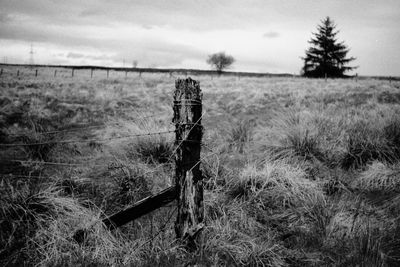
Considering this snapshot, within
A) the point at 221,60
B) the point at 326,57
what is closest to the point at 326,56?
the point at 326,57

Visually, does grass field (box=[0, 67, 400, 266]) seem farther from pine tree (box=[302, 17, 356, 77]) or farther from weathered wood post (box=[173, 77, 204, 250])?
pine tree (box=[302, 17, 356, 77])

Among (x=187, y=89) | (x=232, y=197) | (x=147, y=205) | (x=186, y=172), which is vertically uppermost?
(x=187, y=89)

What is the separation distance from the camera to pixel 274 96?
14500 mm

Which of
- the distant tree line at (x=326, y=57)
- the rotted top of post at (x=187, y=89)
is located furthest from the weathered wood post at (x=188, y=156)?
the distant tree line at (x=326, y=57)

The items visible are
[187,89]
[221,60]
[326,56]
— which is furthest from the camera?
[221,60]

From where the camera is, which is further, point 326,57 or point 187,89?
point 326,57

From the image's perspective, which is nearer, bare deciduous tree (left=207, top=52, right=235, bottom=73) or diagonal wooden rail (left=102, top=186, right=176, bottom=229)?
diagonal wooden rail (left=102, top=186, right=176, bottom=229)

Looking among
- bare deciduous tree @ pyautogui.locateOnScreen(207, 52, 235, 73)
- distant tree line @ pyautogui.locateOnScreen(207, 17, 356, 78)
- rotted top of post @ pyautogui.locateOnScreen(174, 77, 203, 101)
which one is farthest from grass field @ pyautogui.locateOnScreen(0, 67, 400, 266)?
bare deciduous tree @ pyautogui.locateOnScreen(207, 52, 235, 73)

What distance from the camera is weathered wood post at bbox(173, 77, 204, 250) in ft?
7.43

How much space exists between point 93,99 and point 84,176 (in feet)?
31.8

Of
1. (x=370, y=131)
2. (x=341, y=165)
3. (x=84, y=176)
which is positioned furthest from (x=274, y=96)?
(x=84, y=176)

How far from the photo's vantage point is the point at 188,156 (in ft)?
7.47

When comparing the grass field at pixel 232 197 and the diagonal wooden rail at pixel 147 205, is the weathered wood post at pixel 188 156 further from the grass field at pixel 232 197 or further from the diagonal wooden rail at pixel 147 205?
the grass field at pixel 232 197

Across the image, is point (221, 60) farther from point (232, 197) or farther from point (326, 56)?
point (232, 197)
